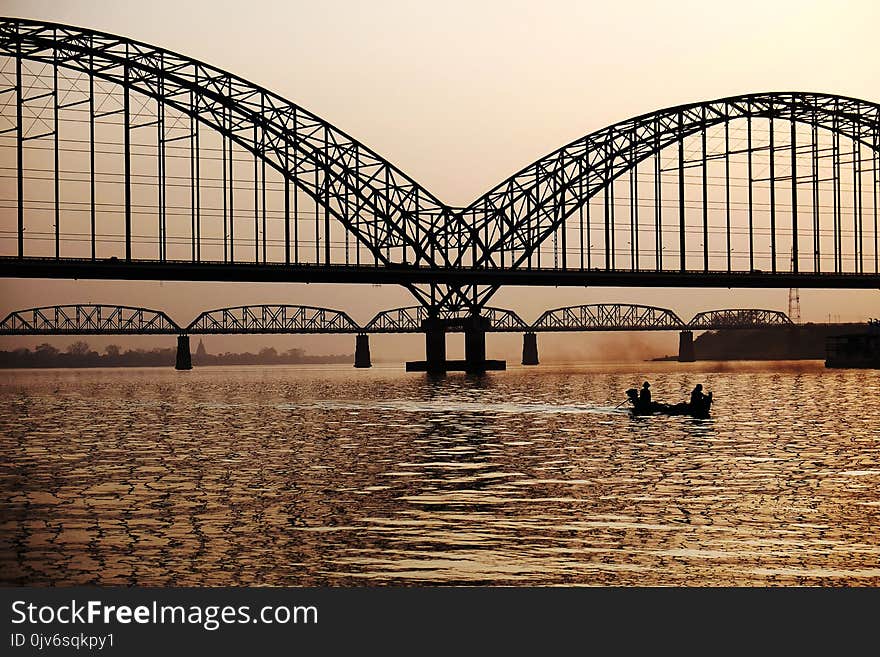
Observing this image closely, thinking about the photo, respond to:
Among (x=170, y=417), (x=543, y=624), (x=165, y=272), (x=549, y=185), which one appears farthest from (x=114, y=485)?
(x=549, y=185)

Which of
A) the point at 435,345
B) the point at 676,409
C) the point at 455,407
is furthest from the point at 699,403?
the point at 435,345

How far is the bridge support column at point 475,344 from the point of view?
137875mm

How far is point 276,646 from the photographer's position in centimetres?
1692

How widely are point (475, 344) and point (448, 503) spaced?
114 metres

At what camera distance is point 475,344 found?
468ft

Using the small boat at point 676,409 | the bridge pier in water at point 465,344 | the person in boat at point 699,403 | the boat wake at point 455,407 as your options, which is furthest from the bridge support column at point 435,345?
the person in boat at point 699,403

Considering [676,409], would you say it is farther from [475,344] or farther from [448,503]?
[475,344]

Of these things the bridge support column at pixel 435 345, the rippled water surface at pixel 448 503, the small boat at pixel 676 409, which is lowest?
the rippled water surface at pixel 448 503

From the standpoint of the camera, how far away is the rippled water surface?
21141 millimetres

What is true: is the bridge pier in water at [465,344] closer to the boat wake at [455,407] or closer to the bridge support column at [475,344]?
the bridge support column at [475,344]

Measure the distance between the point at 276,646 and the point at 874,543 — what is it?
11072mm

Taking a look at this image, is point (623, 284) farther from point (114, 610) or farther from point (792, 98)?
point (114, 610)

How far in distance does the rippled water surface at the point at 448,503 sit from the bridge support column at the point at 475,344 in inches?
3147

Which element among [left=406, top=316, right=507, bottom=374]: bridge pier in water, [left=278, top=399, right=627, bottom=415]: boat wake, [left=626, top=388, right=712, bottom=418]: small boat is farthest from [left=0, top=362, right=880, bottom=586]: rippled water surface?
[left=406, top=316, right=507, bottom=374]: bridge pier in water
